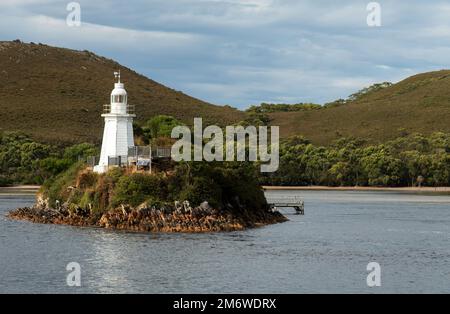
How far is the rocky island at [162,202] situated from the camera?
69.7 m

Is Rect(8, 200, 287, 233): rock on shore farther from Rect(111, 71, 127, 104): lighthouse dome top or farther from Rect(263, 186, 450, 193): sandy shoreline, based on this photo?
Rect(263, 186, 450, 193): sandy shoreline

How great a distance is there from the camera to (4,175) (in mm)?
148750

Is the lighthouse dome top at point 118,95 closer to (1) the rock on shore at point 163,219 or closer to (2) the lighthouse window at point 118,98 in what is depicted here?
(2) the lighthouse window at point 118,98

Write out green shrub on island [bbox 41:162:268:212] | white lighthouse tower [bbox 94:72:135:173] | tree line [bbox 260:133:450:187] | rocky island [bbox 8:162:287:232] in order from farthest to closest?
tree line [bbox 260:133:450:187] < white lighthouse tower [bbox 94:72:135:173] < green shrub on island [bbox 41:162:268:212] < rocky island [bbox 8:162:287:232]

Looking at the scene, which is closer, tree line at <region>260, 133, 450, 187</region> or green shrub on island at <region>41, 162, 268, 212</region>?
green shrub on island at <region>41, 162, 268, 212</region>

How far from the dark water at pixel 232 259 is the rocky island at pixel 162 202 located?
2.56 m

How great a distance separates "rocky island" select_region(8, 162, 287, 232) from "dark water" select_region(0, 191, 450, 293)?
2.56 metres

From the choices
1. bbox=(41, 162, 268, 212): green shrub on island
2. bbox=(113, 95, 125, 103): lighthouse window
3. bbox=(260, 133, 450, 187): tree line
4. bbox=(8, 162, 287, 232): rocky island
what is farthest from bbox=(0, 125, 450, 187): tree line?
bbox=(41, 162, 268, 212): green shrub on island

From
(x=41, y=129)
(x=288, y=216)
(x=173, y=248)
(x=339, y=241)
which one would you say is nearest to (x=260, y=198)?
(x=288, y=216)

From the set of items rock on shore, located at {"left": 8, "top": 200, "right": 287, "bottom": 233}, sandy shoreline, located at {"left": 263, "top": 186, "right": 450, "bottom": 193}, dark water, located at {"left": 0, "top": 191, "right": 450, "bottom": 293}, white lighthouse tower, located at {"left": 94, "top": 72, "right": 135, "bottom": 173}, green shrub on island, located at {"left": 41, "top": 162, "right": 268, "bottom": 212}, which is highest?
white lighthouse tower, located at {"left": 94, "top": 72, "right": 135, "bottom": 173}

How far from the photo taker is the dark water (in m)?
46.4

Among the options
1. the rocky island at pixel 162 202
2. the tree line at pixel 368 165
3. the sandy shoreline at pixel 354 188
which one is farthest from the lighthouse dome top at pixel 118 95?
the tree line at pixel 368 165

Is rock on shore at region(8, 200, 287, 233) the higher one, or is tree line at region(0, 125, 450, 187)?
tree line at region(0, 125, 450, 187)
